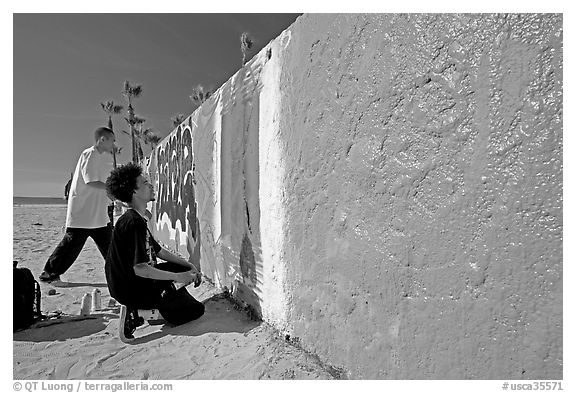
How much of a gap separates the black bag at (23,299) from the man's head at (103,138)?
1449 millimetres

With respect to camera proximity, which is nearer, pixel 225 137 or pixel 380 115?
pixel 380 115

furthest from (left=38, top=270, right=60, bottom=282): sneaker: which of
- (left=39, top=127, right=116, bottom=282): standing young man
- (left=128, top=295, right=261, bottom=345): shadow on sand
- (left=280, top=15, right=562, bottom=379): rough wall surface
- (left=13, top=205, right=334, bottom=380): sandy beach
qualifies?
(left=280, top=15, right=562, bottom=379): rough wall surface

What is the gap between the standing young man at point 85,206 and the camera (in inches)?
150

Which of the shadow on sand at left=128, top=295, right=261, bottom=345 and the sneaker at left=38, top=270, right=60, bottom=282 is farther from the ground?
the sneaker at left=38, top=270, right=60, bottom=282

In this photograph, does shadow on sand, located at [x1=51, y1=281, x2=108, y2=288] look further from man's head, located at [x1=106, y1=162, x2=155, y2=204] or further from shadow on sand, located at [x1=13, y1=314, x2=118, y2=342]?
man's head, located at [x1=106, y1=162, x2=155, y2=204]

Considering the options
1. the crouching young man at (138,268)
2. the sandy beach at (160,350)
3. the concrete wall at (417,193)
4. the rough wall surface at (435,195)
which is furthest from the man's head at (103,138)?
the rough wall surface at (435,195)

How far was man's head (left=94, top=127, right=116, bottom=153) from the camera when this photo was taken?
12.7ft

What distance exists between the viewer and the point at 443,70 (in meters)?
1.39

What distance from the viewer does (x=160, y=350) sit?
251cm

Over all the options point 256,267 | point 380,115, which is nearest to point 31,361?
point 256,267

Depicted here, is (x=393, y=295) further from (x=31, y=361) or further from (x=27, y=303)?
(x=27, y=303)

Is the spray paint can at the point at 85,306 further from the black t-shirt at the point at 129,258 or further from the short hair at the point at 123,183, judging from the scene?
the short hair at the point at 123,183

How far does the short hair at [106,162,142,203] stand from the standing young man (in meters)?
1.11

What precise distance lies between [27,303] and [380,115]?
2.92m
